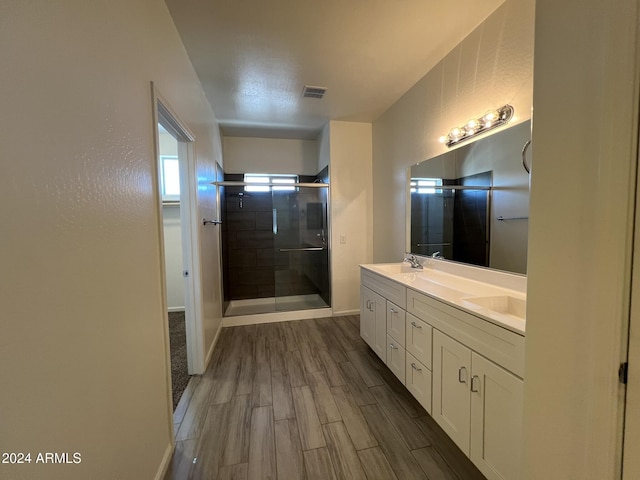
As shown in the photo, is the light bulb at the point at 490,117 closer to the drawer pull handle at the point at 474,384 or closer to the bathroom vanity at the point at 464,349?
the bathroom vanity at the point at 464,349

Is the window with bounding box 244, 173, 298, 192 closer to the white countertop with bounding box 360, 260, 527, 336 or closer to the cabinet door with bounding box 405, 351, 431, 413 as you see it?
the white countertop with bounding box 360, 260, 527, 336

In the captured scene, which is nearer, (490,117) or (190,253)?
(490,117)

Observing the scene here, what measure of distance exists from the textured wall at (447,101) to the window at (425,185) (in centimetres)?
19

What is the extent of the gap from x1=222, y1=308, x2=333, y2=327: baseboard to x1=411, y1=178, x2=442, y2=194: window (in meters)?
2.04

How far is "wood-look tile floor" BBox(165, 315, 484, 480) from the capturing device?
4.75 ft

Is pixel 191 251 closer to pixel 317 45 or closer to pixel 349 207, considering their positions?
pixel 317 45

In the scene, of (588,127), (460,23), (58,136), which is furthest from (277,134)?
(588,127)

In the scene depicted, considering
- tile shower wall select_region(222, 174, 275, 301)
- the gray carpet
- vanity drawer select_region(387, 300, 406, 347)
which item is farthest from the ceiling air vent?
the gray carpet

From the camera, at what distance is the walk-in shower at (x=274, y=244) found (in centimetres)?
402

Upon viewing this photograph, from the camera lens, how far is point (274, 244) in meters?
4.27

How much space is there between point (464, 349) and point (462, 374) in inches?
5.5

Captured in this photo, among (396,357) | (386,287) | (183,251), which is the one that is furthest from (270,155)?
(396,357)

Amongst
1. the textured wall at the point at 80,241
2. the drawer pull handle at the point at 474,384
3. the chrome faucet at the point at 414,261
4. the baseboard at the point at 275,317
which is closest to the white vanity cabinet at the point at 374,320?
the chrome faucet at the point at 414,261

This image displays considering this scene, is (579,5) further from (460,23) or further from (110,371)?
(110,371)
